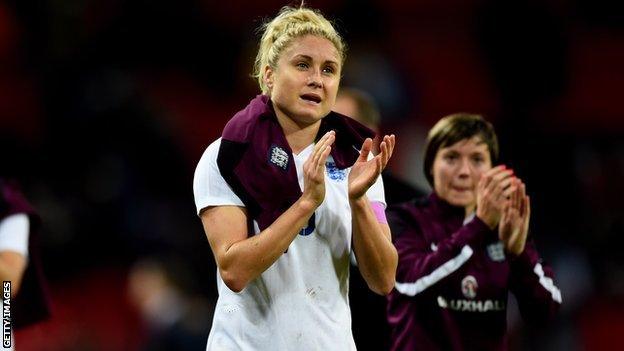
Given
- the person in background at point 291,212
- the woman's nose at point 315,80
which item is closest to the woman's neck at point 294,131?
the person in background at point 291,212

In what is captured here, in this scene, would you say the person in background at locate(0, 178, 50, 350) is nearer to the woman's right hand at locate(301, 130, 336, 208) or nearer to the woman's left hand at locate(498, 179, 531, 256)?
the woman's right hand at locate(301, 130, 336, 208)

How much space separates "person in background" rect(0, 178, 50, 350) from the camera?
3.36 m

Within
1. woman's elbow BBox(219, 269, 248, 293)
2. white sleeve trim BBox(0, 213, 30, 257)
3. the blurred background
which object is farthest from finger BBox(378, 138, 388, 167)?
the blurred background

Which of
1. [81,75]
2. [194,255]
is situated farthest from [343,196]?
[81,75]

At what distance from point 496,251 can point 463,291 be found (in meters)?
0.22

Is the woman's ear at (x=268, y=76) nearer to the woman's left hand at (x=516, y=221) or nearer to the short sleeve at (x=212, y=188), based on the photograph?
the short sleeve at (x=212, y=188)

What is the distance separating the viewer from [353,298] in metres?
→ 3.69

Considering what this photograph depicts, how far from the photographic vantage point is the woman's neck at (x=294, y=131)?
112 inches

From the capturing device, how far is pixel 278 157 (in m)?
2.73

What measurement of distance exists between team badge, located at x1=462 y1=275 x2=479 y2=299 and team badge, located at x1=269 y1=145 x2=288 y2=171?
3.60ft

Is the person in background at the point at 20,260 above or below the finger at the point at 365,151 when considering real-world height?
below

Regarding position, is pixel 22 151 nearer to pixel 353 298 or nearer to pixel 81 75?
pixel 81 75

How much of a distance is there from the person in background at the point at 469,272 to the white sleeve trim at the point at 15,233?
1317 mm

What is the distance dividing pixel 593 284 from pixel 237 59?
309cm
